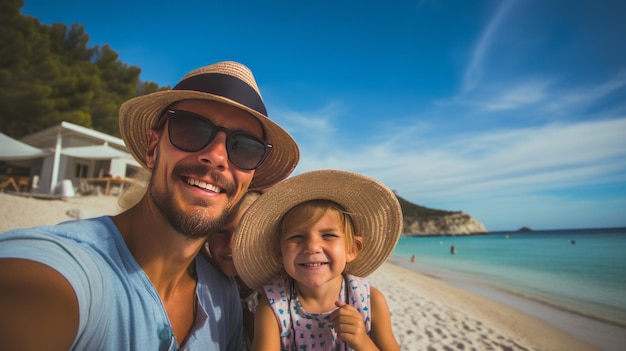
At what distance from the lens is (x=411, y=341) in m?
6.16

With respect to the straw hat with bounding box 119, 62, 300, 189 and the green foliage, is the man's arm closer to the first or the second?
the straw hat with bounding box 119, 62, 300, 189

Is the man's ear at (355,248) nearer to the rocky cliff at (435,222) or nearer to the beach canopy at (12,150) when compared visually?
the beach canopy at (12,150)

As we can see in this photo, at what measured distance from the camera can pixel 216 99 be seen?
167 cm

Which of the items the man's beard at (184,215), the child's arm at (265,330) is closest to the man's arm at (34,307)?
the man's beard at (184,215)

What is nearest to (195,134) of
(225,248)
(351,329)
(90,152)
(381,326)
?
(225,248)

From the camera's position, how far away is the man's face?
1.68 m

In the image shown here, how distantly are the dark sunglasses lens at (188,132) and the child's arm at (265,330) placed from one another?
1.17m

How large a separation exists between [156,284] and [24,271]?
736 millimetres

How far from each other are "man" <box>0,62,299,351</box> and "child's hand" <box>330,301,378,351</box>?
728 mm

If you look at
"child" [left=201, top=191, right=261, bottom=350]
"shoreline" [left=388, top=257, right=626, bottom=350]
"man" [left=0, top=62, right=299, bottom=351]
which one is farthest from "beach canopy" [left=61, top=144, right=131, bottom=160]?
"shoreline" [left=388, top=257, right=626, bottom=350]

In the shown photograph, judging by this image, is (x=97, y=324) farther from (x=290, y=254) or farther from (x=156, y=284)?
(x=290, y=254)

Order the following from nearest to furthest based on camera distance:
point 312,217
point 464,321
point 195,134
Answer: point 195,134, point 312,217, point 464,321

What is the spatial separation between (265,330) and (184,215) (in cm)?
94

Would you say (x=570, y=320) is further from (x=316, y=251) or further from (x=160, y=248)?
(x=160, y=248)
